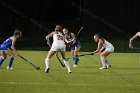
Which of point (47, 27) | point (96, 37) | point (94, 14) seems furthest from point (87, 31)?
point (96, 37)

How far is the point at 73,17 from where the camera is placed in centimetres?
4969

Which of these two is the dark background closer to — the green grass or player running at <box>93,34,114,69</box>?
player running at <box>93,34,114,69</box>

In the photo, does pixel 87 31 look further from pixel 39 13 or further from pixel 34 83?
pixel 34 83

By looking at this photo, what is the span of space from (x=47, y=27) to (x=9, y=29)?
3676 mm

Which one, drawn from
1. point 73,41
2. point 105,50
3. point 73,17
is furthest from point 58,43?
point 73,17

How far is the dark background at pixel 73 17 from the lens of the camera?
133 feet

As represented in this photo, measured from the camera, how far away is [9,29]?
1558 inches

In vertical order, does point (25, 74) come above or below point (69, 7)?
below

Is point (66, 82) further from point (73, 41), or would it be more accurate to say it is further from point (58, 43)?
point (73, 41)

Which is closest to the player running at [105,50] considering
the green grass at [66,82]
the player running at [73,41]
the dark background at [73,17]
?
the player running at [73,41]

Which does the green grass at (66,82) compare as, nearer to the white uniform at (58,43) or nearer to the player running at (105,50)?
the white uniform at (58,43)

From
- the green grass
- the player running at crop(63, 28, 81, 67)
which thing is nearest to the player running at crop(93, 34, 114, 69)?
the player running at crop(63, 28, 81, 67)

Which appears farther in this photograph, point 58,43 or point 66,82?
point 58,43

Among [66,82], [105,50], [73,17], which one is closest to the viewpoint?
[66,82]
